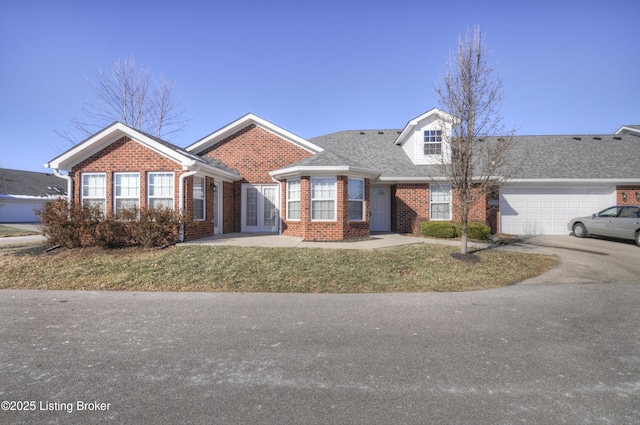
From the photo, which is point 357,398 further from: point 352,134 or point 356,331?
point 352,134

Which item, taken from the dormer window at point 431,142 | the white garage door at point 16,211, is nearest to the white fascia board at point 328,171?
the dormer window at point 431,142

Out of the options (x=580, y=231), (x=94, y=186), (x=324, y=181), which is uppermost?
(x=324, y=181)

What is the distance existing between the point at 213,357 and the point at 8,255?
34.3ft

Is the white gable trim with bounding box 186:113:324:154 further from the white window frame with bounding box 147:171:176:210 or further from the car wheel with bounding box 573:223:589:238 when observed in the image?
the car wheel with bounding box 573:223:589:238

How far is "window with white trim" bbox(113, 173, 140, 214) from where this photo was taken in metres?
11.5

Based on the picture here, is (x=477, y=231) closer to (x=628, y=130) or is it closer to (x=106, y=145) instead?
(x=106, y=145)

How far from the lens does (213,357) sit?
3.57 metres

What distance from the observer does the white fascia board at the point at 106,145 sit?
1107cm

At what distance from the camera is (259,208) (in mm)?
15242

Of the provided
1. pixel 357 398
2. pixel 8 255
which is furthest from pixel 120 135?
pixel 357 398

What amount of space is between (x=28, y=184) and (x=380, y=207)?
43.6m

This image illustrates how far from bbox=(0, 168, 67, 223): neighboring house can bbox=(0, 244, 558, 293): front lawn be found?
30470 millimetres

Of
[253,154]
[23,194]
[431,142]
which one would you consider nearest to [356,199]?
[253,154]

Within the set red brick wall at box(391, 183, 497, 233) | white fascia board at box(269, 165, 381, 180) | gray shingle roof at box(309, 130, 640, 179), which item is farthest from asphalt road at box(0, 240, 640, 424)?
gray shingle roof at box(309, 130, 640, 179)
